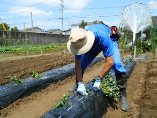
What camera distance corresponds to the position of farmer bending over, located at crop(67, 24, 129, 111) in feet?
16.6

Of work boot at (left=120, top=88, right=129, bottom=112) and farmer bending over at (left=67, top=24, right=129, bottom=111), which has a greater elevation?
farmer bending over at (left=67, top=24, right=129, bottom=111)

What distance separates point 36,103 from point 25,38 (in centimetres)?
2977

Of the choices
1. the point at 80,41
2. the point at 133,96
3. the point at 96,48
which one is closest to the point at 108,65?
the point at 96,48

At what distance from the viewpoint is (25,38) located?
121 feet

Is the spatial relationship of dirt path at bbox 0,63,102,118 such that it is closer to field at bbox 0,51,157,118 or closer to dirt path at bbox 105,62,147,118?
field at bbox 0,51,157,118

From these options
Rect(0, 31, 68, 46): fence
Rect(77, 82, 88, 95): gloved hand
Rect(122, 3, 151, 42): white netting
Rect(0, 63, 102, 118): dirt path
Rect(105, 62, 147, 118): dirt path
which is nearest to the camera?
Rect(77, 82, 88, 95): gloved hand

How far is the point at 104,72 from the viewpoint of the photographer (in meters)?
5.43

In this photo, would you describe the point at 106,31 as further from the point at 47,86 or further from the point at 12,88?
the point at 47,86

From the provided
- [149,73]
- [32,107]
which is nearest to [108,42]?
[32,107]

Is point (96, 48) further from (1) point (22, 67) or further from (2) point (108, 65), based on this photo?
(1) point (22, 67)

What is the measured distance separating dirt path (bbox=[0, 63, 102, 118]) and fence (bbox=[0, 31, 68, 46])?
73.9 ft

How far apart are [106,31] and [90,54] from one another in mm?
633

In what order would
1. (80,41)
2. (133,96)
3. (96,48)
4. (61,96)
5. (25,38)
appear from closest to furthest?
(80,41), (96,48), (133,96), (61,96), (25,38)

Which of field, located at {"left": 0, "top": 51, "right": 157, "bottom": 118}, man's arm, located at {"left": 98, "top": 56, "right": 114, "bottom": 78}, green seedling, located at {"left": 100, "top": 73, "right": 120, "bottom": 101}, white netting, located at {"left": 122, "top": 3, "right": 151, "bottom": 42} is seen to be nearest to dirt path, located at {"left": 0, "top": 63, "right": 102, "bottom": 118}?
field, located at {"left": 0, "top": 51, "right": 157, "bottom": 118}
